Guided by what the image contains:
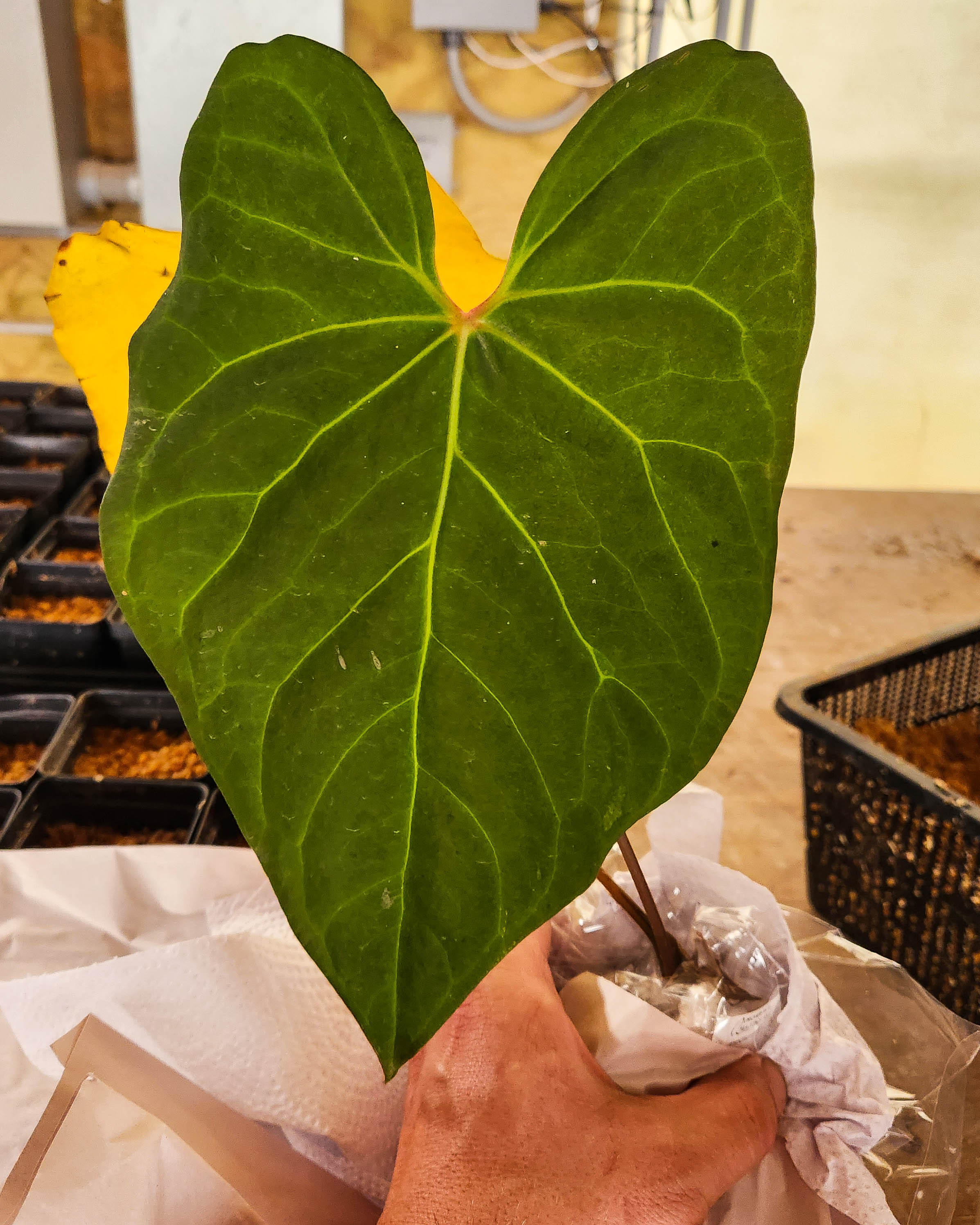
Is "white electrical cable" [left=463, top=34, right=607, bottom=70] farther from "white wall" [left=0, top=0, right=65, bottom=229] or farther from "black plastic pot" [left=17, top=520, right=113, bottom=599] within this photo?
"black plastic pot" [left=17, top=520, right=113, bottom=599]

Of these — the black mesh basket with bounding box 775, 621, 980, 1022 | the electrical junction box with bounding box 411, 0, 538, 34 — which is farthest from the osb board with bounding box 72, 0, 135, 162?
the black mesh basket with bounding box 775, 621, 980, 1022

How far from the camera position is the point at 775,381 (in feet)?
0.79

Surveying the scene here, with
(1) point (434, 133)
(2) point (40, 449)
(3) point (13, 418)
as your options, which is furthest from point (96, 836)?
(1) point (434, 133)

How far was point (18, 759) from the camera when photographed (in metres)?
0.86

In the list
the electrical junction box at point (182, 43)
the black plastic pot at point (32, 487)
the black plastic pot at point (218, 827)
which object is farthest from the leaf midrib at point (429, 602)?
the electrical junction box at point (182, 43)

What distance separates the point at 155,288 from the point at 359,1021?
0.23m

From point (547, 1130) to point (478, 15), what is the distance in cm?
176

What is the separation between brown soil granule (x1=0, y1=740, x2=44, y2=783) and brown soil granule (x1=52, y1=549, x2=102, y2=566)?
0.90 ft

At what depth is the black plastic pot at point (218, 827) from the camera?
73cm

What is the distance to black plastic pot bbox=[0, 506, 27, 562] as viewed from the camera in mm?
1065

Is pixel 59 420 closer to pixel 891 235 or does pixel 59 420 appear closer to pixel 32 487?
pixel 32 487

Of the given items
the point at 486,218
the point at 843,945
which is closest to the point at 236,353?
the point at 843,945

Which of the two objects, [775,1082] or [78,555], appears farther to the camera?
[78,555]

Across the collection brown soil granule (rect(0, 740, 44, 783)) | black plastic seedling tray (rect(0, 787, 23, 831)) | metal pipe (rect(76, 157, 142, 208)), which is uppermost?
metal pipe (rect(76, 157, 142, 208))
